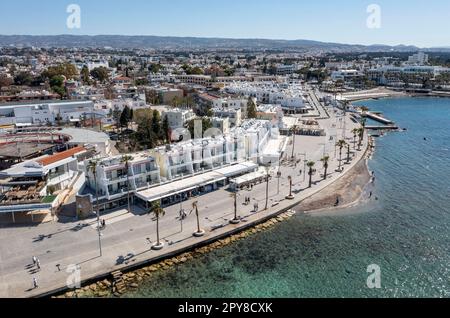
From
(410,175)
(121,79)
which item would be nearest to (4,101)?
(121,79)

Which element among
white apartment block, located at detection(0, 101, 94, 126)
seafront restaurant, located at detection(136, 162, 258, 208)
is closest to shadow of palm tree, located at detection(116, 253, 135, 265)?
seafront restaurant, located at detection(136, 162, 258, 208)

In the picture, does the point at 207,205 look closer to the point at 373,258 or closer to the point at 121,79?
the point at 373,258

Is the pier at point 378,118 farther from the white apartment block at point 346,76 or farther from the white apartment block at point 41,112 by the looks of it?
the white apartment block at point 346,76

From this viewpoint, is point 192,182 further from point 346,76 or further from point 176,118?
point 346,76

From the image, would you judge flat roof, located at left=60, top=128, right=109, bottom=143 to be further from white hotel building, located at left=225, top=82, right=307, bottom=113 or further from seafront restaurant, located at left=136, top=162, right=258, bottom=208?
white hotel building, located at left=225, top=82, right=307, bottom=113

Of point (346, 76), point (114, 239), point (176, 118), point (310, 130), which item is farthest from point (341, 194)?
point (346, 76)

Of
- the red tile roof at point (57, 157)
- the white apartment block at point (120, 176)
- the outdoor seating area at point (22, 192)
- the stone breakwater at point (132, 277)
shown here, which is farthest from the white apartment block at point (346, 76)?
the outdoor seating area at point (22, 192)
